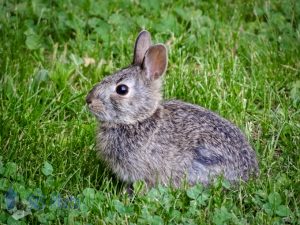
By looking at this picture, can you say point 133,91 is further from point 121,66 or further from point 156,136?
point 121,66

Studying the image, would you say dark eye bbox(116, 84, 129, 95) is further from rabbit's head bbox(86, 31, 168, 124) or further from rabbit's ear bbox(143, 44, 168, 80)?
rabbit's ear bbox(143, 44, 168, 80)

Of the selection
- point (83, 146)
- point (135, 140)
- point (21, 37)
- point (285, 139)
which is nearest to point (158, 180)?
point (135, 140)

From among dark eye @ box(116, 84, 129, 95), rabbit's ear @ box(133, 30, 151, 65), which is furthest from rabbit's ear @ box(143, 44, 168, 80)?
dark eye @ box(116, 84, 129, 95)

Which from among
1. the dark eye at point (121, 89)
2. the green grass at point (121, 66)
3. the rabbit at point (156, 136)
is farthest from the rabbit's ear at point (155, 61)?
the green grass at point (121, 66)

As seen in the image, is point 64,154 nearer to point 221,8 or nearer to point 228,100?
point 228,100

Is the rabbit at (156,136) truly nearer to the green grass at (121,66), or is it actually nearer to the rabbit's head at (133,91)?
the rabbit's head at (133,91)

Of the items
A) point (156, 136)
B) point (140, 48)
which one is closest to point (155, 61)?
point (140, 48)
